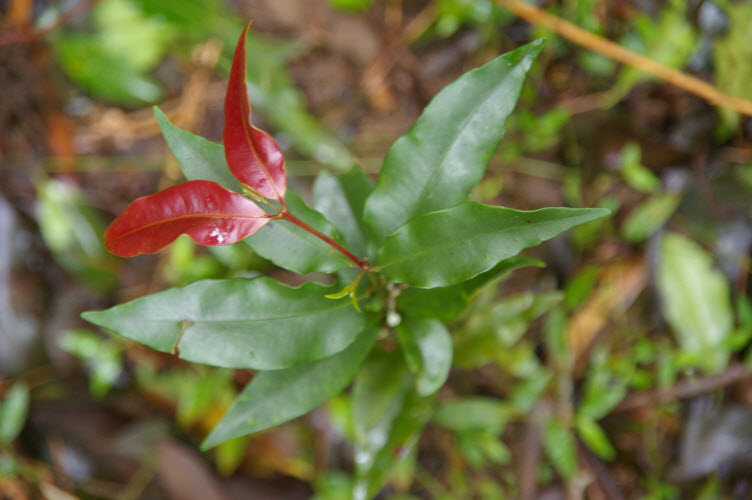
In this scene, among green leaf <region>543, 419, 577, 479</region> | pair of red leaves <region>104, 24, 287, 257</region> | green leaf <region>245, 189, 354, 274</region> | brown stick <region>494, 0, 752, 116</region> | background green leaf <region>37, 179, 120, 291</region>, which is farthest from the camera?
background green leaf <region>37, 179, 120, 291</region>

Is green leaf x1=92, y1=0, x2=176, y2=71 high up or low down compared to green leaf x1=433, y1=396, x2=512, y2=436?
up

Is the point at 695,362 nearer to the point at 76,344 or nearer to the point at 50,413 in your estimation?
the point at 76,344

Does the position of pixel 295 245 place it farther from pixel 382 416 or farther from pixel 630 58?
pixel 630 58

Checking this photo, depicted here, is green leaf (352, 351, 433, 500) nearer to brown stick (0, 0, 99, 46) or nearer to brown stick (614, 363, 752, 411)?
brown stick (614, 363, 752, 411)

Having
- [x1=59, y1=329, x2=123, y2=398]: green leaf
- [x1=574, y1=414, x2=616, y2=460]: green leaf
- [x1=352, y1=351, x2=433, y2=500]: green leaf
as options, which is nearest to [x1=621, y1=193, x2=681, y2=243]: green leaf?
[x1=574, y1=414, x2=616, y2=460]: green leaf

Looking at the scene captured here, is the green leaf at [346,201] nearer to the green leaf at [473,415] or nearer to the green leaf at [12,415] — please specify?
the green leaf at [473,415]

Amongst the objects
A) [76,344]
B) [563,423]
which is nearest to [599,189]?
[563,423]

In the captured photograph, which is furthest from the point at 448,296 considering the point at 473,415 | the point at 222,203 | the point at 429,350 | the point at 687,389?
the point at 687,389

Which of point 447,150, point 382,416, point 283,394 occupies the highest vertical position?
point 447,150
